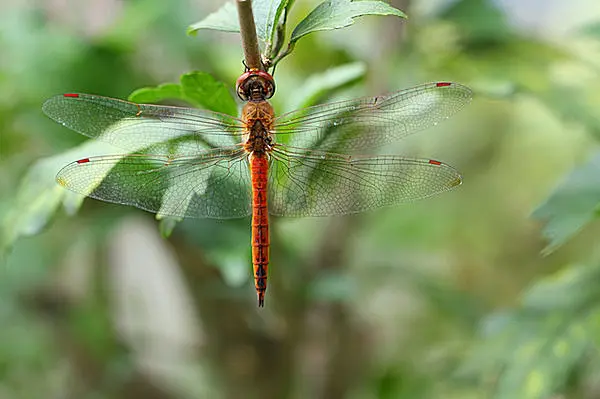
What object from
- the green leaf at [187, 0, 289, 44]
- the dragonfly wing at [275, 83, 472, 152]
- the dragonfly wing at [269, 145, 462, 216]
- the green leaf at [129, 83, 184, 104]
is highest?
the green leaf at [187, 0, 289, 44]

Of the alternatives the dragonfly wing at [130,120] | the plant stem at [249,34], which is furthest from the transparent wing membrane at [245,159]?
the plant stem at [249,34]

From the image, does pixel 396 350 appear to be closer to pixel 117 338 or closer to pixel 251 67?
pixel 117 338

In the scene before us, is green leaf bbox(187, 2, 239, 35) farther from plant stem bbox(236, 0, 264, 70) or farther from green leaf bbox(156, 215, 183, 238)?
green leaf bbox(156, 215, 183, 238)

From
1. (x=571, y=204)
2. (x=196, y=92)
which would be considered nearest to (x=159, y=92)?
(x=196, y=92)

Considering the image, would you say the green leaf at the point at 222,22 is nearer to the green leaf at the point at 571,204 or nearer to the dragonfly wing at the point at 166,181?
the dragonfly wing at the point at 166,181

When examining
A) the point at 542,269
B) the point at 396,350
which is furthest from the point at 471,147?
the point at 396,350

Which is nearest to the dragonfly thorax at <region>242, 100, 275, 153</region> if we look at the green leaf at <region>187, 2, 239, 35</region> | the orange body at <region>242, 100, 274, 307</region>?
the orange body at <region>242, 100, 274, 307</region>
